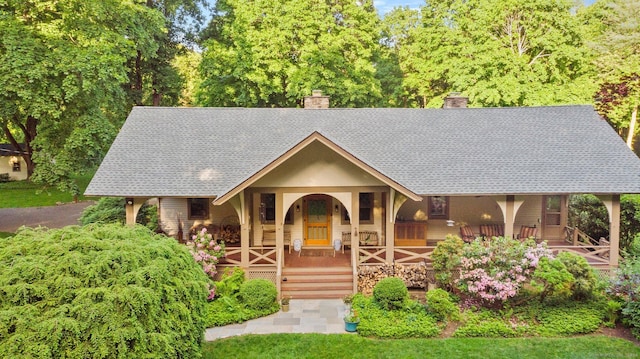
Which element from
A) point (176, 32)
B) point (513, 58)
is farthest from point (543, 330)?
point (176, 32)

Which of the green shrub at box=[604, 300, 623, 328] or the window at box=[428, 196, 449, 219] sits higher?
the window at box=[428, 196, 449, 219]

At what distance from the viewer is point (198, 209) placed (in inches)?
672

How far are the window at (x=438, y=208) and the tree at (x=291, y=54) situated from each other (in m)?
→ 12.2

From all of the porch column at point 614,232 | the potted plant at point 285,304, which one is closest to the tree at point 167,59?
the potted plant at point 285,304

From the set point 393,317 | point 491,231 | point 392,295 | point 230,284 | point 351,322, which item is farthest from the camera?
point 491,231

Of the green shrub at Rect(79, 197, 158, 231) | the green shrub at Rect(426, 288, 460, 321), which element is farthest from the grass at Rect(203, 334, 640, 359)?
the green shrub at Rect(79, 197, 158, 231)

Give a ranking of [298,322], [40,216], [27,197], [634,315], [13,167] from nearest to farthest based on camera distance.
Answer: [634,315], [298,322], [40,216], [27,197], [13,167]

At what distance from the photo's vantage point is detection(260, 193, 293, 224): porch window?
16156 millimetres

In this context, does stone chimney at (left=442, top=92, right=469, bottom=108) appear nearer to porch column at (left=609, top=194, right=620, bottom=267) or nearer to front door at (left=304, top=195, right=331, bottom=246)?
porch column at (left=609, top=194, right=620, bottom=267)

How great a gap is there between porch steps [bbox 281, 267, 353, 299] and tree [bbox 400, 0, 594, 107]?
17127mm

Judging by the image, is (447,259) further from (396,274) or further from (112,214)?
(112,214)

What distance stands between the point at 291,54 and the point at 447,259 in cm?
1969

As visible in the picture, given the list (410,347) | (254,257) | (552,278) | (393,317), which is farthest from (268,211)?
(552,278)

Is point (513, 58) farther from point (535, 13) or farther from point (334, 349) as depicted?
point (334, 349)
